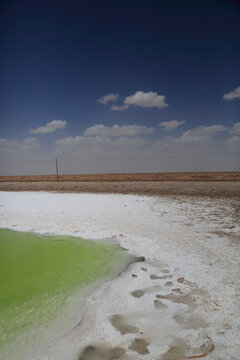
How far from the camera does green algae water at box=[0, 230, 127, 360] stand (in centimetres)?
169

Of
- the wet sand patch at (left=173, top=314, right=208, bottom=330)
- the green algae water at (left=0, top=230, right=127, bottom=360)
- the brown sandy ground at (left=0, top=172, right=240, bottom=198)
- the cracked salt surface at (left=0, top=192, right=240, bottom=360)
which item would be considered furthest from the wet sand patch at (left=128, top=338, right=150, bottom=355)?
the brown sandy ground at (left=0, top=172, right=240, bottom=198)

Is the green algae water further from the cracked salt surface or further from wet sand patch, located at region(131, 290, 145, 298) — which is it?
wet sand patch, located at region(131, 290, 145, 298)

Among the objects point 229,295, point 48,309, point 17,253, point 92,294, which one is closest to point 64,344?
point 48,309

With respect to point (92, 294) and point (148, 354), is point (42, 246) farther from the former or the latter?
A: point (148, 354)

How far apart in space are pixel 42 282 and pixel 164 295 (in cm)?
126

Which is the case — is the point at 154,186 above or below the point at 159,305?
above

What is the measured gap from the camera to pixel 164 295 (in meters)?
2.09

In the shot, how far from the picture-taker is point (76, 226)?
180 inches

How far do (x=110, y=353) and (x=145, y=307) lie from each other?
54 cm

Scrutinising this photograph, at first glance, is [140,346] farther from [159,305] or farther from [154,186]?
[154,186]

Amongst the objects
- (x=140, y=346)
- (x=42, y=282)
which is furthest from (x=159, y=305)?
(x=42, y=282)

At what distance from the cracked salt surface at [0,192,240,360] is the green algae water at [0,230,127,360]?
0.16m

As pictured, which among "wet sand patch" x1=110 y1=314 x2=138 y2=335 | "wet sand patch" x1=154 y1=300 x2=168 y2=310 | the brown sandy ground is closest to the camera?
"wet sand patch" x1=110 y1=314 x2=138 y2=335

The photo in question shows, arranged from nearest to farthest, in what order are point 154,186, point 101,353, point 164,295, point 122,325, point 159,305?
1. point 101,353
2. point 122,325
3. point 159,305
4. point 164,295
5. point 154,186
